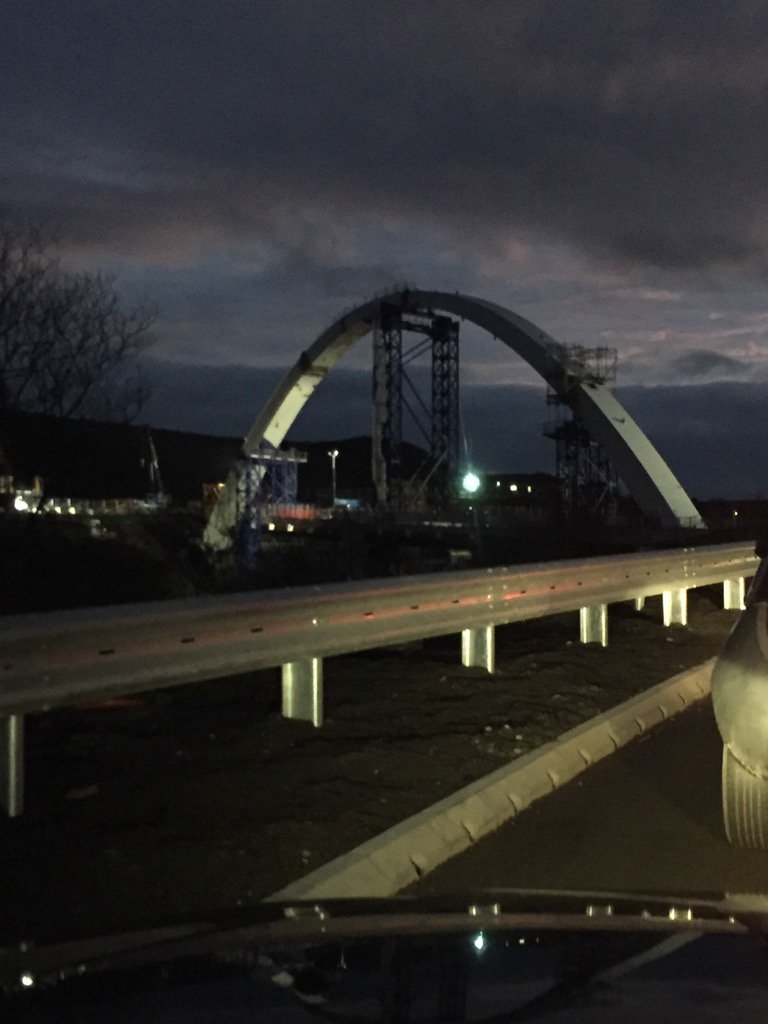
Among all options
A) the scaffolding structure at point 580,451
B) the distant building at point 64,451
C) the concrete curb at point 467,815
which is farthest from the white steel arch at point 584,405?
the concrete curb at point 467,815

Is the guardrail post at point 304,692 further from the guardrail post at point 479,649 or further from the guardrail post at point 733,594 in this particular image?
the guardrail post at point 733,594

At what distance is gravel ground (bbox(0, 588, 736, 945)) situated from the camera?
Answer: 5.75 meters

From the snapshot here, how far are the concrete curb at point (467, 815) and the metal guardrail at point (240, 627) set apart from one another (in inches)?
58.9

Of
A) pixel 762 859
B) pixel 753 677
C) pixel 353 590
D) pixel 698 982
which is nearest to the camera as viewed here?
pixel 698 982

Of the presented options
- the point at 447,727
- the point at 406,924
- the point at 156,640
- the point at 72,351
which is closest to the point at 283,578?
the point at 72,351

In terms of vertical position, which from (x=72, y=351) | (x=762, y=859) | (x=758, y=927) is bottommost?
(x=762, y=859)

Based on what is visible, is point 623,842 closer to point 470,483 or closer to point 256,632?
point 256,632

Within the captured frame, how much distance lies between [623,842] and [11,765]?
3.39 metres

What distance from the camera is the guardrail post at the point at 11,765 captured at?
6.31 meters

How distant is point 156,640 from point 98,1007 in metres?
3.98

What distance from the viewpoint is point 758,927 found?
3844 mm

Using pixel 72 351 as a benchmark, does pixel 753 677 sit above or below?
below

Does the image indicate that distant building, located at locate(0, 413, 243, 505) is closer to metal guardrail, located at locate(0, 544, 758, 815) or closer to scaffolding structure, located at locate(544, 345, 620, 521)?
metal guardrail, located at locate(0, 544, 758, 815)

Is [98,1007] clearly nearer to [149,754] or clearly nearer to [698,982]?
[698,982]
